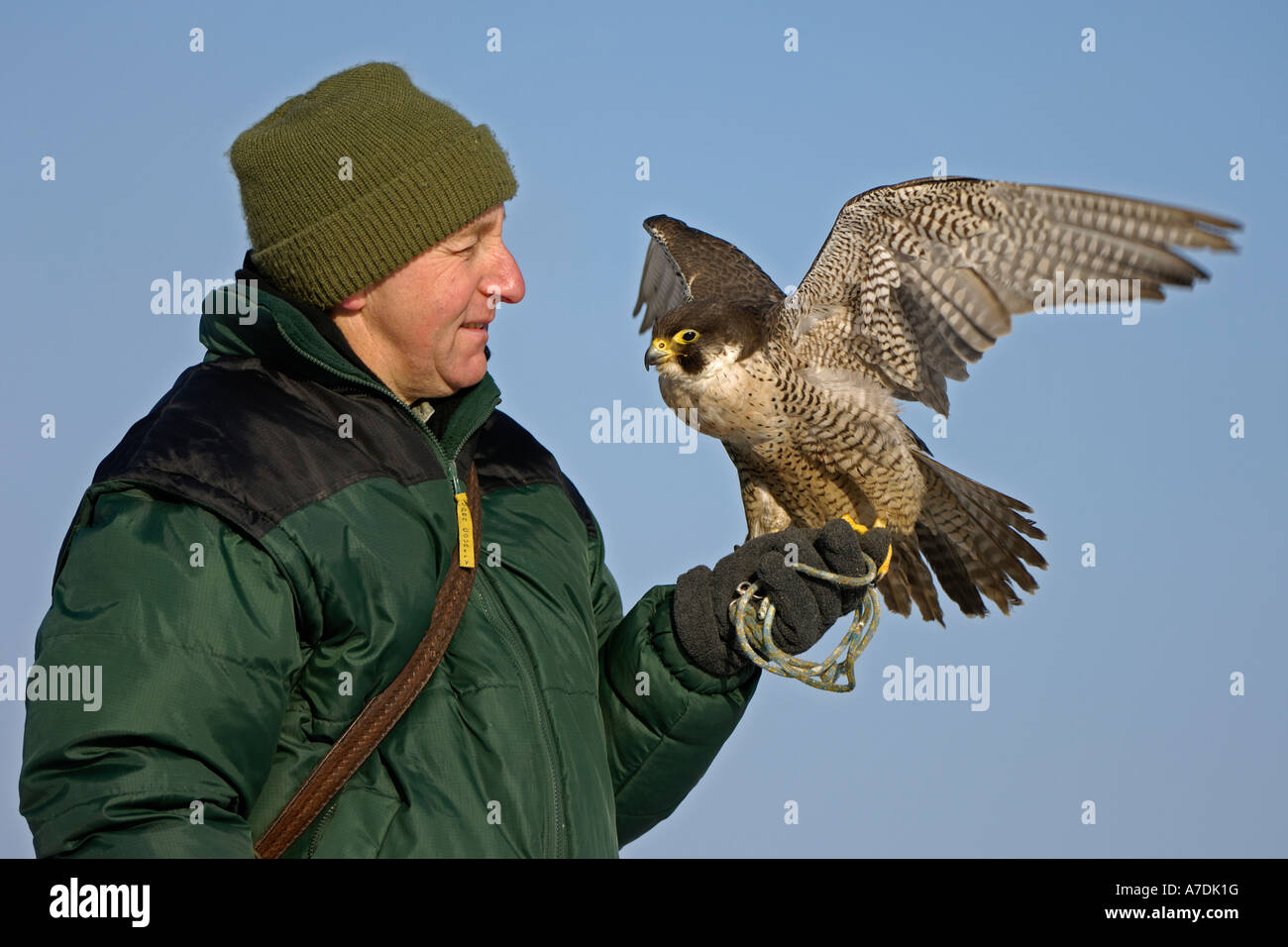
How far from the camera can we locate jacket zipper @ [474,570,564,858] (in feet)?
6.63

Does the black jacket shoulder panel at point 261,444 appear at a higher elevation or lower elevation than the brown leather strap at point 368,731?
higher

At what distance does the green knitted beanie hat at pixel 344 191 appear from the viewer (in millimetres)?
2115

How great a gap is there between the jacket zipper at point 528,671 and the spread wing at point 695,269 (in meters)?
2.31

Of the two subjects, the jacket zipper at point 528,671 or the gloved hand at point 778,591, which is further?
the gloved hand at point 778,591

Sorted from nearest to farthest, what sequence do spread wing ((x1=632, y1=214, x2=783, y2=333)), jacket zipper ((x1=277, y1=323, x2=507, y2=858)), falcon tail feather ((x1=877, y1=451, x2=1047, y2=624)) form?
jacket zipper ((x1=277, y1=323, x2=507, y2=858))
falcon tail feather ((x1=877, y1=451, x2=1047, y2=624))
spread wing ((x1=632, y1=214, x2=783, y2=333))

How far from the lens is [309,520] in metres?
1.83

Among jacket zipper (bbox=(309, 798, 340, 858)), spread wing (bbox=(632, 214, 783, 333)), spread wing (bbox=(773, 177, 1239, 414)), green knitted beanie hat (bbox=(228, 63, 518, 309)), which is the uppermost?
spread wing (bbox=(632, 214, 783, 333))

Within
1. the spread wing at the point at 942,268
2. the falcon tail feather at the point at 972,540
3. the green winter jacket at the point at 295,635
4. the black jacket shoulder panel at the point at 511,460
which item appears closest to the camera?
the green winter jacket at the point at 295,635

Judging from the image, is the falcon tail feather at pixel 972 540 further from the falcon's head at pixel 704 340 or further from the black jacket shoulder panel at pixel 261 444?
the black jacket shoulder panel at pixel 261 444

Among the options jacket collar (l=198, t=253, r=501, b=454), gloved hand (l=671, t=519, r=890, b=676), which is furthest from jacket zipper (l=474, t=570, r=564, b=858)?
gloved hand (l=671, t=519, r=890, b=676)

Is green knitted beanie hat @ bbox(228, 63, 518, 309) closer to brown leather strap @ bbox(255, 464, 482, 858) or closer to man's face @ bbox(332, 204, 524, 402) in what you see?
man's face @ bbox(332, 204, 524, 402)

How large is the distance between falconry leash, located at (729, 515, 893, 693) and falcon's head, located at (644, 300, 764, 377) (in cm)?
125

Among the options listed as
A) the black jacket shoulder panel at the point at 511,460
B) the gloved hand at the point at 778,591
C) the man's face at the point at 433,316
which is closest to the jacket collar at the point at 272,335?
the man's face at the point at 433,316
